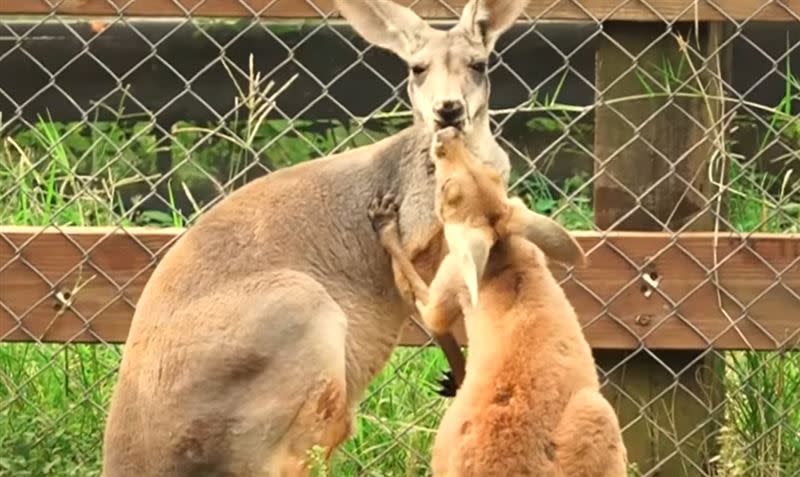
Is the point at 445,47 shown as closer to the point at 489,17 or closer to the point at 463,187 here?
the point at 489,17

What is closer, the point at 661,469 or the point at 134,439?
the point at 134,439

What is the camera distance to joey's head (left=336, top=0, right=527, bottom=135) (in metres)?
5.86

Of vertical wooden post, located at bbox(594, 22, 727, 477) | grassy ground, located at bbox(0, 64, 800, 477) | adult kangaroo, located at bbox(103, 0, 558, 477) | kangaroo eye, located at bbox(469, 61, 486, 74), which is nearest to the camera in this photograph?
adult kangaroo, located at bbox(103, 0, 558, 477)

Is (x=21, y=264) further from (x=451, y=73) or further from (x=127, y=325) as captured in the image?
(x=451, y=73)

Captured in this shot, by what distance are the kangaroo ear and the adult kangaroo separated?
0.49 metres

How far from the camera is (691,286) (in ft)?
20.0

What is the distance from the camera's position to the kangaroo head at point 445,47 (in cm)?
585

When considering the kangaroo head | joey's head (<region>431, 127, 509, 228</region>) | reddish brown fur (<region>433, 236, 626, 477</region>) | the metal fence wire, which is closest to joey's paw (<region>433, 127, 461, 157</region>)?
joey's head (<region>431, 127, 509, 228</region>)

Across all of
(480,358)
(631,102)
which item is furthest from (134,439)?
(631,102)

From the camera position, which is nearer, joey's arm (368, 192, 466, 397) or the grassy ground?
joey's arm (368, 192, 466, 397)

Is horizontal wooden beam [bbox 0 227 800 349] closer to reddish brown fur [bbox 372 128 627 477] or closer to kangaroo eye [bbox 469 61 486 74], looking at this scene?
kangaroo eye [bbox 469 61 486 74]

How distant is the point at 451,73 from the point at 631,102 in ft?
1.80

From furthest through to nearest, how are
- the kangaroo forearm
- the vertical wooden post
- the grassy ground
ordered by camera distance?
the grassy ground
the vertical wooden post
the kangaroo forearm

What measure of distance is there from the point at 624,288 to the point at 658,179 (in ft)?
1.10
